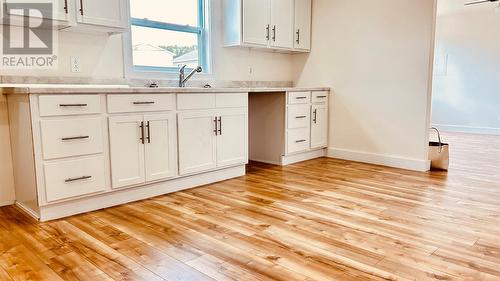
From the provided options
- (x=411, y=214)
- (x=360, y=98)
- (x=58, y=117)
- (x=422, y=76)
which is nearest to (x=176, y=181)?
(x=58, y=117)

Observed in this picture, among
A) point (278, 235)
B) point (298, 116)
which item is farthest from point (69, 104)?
point (298, 116)

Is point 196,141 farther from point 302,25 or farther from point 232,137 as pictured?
point 302,25

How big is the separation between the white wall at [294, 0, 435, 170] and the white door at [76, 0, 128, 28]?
253cm

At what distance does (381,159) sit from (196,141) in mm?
2193

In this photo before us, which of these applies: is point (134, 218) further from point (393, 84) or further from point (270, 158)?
point (393, 84)

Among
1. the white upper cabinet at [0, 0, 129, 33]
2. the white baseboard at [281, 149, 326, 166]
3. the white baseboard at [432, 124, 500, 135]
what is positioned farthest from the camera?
the white baseboard at [432, 124, 500, 135]

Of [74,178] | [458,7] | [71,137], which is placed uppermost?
[458,7]

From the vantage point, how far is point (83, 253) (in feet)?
6.43

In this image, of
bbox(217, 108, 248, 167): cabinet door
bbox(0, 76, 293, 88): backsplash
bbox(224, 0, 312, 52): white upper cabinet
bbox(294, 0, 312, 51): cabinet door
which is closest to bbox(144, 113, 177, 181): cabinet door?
bbox(217, 108, 248, 167): cabinet door

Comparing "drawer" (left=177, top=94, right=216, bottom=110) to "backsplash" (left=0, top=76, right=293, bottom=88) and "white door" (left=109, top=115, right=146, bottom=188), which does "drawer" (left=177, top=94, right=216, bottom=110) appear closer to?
"white door" (left=109, top=115, right=146, bottom=188)

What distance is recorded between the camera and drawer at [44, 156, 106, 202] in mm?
2416

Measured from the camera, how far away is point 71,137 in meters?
2.46

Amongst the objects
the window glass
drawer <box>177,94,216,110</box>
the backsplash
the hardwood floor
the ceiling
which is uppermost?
the ceiling

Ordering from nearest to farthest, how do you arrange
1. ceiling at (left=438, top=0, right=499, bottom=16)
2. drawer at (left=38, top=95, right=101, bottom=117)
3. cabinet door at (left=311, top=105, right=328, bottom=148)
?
drawer at (left=38, top=95, right=101, bottom=117)
cabinet door at (left=311, top=105, right=328, bottom=148)
ceiling at (left=438, top=0, right=499, bottom=16)
